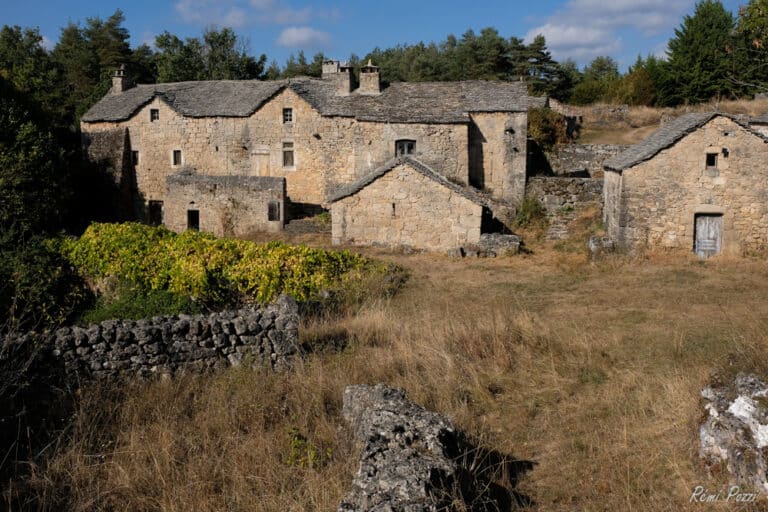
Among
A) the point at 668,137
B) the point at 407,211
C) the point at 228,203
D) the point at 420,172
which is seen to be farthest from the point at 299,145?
the point at 668,137

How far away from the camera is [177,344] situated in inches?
376

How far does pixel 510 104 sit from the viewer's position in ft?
93.6

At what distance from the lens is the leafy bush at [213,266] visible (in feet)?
55.1

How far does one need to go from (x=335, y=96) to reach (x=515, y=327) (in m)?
23.0

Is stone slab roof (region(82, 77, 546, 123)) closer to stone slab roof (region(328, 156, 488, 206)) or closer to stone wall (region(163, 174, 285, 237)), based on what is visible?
stone wall (region(163, 174, 285, 237))

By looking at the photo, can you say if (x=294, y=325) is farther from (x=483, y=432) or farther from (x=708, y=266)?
(x=708, y=266)

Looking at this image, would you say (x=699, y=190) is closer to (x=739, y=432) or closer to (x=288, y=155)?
(x=739, y=432)

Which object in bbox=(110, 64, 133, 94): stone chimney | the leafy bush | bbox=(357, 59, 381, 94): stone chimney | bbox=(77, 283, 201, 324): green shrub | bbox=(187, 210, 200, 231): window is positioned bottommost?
bbox=(77, 283, 201, 324): green shrub

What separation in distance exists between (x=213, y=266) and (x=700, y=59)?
133 ft

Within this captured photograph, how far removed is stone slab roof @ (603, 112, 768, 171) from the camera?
2019cm

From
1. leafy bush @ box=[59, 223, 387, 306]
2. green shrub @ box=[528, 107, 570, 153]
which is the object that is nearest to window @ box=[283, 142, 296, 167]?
leafy bush @ box=[59, 223, 387, 306]

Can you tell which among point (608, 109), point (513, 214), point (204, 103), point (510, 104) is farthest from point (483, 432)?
point (608, 109)

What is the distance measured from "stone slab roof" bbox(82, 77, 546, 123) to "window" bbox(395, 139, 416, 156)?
97cm
